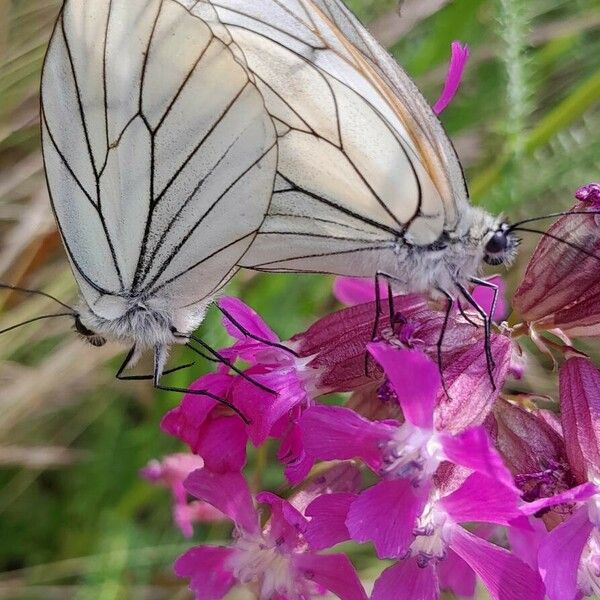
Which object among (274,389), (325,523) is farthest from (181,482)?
(325,523)

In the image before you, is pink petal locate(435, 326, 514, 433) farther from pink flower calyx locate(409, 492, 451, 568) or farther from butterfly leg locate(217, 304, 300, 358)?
butterfly leg locate(217, 304, 300, 358)

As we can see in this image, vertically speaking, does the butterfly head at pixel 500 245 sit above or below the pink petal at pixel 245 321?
below

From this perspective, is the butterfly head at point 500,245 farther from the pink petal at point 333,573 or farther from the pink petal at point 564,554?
the pink petal at point 333,573

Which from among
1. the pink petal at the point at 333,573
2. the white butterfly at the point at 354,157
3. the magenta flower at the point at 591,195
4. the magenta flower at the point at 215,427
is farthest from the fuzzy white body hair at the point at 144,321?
the magenta flower at the point at 591,195

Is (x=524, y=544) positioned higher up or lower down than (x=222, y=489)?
lower down

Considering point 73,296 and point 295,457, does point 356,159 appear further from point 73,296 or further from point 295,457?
point 73,296

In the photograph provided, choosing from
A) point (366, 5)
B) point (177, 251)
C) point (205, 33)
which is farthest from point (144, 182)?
point (366, 5)

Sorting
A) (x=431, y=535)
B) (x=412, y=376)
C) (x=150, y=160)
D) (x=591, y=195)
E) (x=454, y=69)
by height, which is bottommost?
(x=431, y=535)
